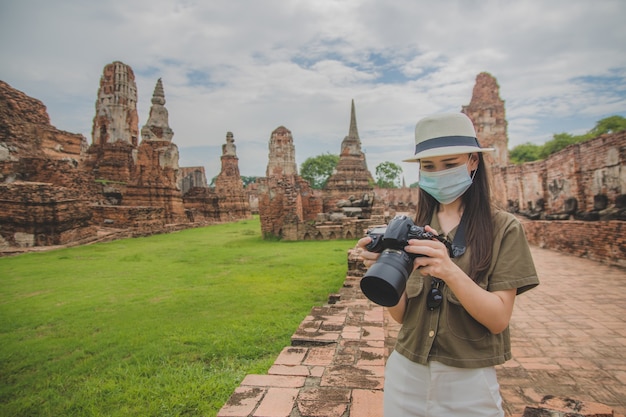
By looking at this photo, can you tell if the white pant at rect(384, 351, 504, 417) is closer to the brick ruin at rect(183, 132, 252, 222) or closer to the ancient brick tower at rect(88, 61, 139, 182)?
the brick ruin at rect(183, 132, 252, 222)

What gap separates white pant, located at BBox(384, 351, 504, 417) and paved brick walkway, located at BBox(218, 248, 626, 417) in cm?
68

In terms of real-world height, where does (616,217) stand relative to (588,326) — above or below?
above

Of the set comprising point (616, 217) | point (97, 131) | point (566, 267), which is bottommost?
point (566, 267)

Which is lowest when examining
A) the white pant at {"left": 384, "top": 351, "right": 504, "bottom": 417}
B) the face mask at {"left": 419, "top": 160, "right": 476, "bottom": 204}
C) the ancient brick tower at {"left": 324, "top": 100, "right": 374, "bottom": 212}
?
the white pant at {"left": 384, "top": 351, "right": 504, "bottom": 417}

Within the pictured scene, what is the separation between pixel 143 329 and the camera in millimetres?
3805

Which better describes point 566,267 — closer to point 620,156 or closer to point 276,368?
point 620,156

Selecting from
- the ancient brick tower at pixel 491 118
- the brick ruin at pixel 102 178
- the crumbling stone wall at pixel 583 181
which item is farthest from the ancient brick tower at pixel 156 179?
the ancient brick tower at pixel 491 118

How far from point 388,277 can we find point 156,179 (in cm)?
1808

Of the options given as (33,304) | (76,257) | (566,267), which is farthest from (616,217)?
(76,257)


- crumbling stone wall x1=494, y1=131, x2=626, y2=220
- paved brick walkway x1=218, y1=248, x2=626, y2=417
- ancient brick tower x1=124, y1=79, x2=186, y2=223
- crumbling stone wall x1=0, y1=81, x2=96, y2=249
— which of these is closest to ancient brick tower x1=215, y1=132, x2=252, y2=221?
ancient brick tower x1=124, y1=79, x2=186, y2=223

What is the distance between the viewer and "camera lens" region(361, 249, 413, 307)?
106cm

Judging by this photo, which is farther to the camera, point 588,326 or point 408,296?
point 588,326

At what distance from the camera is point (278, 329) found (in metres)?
3.75

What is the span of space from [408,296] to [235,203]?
23437 mm
